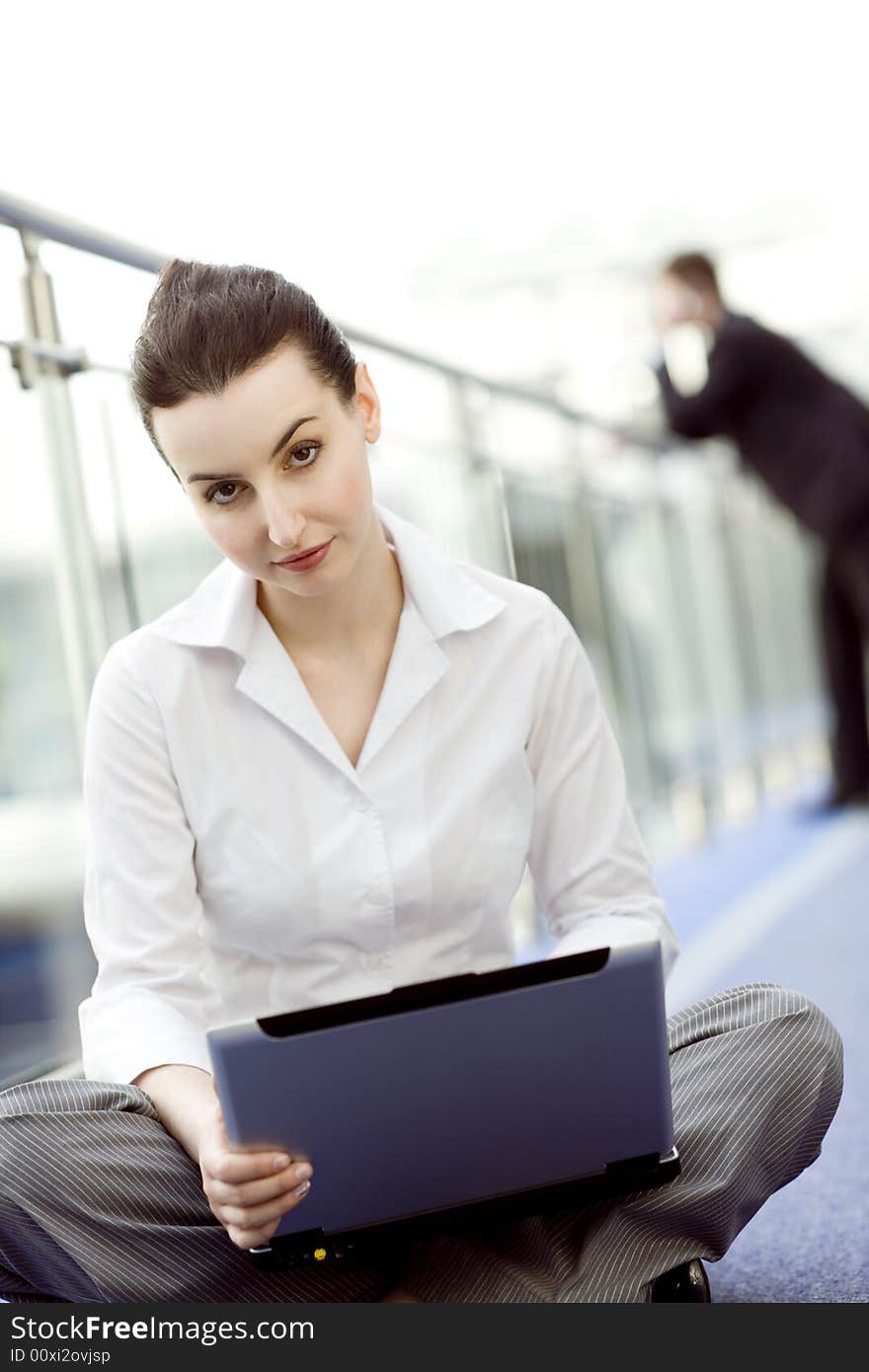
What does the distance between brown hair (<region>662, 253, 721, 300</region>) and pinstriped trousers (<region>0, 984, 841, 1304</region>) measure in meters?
3.07

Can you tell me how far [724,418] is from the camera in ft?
13.7

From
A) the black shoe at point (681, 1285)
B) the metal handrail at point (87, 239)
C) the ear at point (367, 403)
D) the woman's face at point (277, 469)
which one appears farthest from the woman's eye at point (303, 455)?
the black shoe at point (681, 1285)

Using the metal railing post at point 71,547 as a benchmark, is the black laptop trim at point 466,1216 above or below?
below

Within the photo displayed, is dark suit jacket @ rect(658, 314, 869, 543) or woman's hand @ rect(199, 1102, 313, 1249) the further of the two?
dark suit jacket @ rect(658, 314, 869, 543)

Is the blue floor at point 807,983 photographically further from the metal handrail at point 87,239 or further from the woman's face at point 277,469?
the metal handrail at point 87,239

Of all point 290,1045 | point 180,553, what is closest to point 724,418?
point 180,553

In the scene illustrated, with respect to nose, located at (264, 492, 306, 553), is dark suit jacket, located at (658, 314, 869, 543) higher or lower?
higher

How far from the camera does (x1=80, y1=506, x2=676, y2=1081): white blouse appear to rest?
1380 millimetres

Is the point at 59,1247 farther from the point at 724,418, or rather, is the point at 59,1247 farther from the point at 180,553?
the point at 724,418

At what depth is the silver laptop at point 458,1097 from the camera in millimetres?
1064

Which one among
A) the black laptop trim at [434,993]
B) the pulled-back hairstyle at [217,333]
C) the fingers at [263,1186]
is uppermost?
the pulled-back hairstyle at [217,333]

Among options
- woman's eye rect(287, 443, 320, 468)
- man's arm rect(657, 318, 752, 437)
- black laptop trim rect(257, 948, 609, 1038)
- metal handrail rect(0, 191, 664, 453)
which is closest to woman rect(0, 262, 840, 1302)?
woman's eye rect(287, 443, 320, 468)

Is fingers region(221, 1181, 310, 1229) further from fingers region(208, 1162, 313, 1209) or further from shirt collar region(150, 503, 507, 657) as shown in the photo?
shirt collar region(150, 503, 507, 657)

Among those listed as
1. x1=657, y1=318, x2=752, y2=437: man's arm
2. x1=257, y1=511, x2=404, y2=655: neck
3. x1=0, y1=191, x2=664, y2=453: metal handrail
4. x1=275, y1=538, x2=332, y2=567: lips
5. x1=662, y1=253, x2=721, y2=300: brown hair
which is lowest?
x1=257, y1=511, x2=404, y2=655: neck
